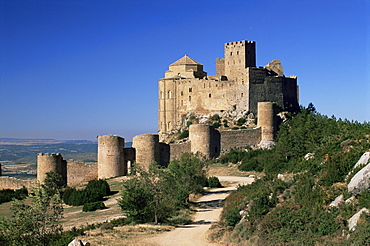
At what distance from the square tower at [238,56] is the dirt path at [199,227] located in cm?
1939

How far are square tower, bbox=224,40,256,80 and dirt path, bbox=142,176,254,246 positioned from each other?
1939cm

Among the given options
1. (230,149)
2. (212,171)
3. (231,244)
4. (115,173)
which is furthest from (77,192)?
(231,244)

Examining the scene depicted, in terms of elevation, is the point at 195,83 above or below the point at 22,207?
above

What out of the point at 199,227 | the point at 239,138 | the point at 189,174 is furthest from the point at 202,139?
the point at 199,227

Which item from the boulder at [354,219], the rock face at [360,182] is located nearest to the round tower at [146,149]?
the rock face at [360,182]

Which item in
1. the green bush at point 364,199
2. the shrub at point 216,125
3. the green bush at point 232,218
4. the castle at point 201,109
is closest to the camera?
the green bush at point 364,199

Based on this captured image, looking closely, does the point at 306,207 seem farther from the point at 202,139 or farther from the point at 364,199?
the point at 202,139

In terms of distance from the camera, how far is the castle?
125ft

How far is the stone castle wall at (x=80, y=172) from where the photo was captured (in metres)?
38.6

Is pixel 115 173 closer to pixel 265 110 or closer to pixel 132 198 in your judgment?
pixel 265 110

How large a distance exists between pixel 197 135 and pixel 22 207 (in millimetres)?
23597

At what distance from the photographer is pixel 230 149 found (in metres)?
41.4

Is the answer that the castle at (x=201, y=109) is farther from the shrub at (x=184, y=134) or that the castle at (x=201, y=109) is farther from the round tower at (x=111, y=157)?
the shrub at (x=184, y=134)

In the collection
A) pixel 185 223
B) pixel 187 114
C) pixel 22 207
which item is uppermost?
pixel 187 114
